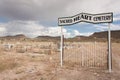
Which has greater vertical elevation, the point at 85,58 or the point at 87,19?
the point at 87,19

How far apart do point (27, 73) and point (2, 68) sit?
2558 mm

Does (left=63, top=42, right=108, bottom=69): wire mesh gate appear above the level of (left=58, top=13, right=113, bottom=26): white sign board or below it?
below

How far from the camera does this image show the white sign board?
40.6ft

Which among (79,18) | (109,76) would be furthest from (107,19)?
(109,76)

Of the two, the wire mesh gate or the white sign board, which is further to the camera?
the wire mesh gate

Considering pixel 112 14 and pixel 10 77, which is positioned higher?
pixel 112 14

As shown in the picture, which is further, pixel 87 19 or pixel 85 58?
pixel 85 58

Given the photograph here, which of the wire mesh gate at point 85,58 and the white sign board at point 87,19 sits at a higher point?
the white sign board at point 87,19

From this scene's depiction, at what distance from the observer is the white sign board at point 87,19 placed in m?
12.4

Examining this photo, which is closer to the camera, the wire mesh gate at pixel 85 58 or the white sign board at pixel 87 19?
the white sign board at pixel 87 19

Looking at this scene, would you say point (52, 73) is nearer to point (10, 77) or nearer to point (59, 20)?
point (10, 77)

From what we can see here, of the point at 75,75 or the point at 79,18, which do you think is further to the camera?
the point at 79,18

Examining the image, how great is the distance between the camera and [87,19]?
13359mm

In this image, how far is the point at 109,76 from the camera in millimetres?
11094
